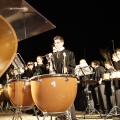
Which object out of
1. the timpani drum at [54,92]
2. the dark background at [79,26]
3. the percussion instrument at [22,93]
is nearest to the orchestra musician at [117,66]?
the percussion instrument at [22,93]

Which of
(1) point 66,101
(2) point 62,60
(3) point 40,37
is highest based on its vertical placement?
(3) point 40,37

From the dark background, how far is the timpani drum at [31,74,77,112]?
9.74m

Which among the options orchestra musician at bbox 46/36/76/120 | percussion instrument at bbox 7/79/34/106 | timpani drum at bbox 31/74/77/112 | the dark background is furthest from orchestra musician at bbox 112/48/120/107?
the dark background

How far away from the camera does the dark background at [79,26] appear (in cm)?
1335

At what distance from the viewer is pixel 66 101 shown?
10.5 feet

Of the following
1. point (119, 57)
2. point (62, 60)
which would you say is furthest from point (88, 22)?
point (62, 60)

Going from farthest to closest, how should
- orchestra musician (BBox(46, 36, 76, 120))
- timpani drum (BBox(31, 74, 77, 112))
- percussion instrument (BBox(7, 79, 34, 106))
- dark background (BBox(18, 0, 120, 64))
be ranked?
dark background (BBox(18, 0, 120, 64)) < percussion instrument (BBox(7, 79, 34, 106)) < orchestra musician (BBox(46, 36, 76, 120)) < timpani drum (BBox(31, 74, 77, 112))

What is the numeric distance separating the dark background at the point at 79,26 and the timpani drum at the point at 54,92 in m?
9.74

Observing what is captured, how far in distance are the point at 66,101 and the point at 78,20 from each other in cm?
1189

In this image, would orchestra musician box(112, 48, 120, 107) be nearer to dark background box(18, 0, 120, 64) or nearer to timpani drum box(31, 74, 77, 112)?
timpani drum box(31, 74, 77, 112)

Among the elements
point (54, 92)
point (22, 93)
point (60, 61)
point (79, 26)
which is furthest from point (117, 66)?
point (79, 26)

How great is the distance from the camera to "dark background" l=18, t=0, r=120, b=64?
13.4 meters

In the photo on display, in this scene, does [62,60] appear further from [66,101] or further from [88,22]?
[88,22]

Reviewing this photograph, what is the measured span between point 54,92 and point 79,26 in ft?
38.8
